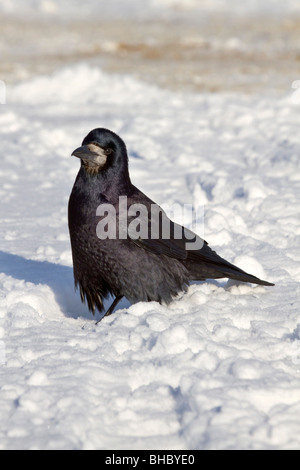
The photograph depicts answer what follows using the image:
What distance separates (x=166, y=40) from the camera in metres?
16.6

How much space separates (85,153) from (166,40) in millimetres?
13244

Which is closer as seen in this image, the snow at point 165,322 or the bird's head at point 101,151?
the snow at point 165,322

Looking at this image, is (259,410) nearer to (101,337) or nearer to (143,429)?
(143,429)

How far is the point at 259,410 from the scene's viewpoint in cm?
292

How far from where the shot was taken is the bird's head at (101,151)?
3980 mm

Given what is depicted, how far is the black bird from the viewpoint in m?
3.93

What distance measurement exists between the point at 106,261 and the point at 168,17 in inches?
717

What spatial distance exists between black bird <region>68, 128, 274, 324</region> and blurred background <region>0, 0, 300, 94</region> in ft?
22.0

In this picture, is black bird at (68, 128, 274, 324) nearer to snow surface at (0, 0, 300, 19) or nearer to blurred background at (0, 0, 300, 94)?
blurred background at (0, 0, 300, 94)

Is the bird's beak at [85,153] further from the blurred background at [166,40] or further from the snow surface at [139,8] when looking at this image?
the snow surface at [139,8]

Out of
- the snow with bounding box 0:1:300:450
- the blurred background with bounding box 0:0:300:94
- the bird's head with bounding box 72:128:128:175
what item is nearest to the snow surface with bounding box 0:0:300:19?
the blurred background with bounding box 0:0:300:94

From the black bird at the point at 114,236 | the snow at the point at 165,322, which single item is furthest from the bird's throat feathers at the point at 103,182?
the snow at the point at 165,322

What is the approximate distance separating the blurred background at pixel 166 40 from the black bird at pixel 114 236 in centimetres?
669

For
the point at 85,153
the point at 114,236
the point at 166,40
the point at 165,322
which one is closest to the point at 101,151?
the point at 85,153
